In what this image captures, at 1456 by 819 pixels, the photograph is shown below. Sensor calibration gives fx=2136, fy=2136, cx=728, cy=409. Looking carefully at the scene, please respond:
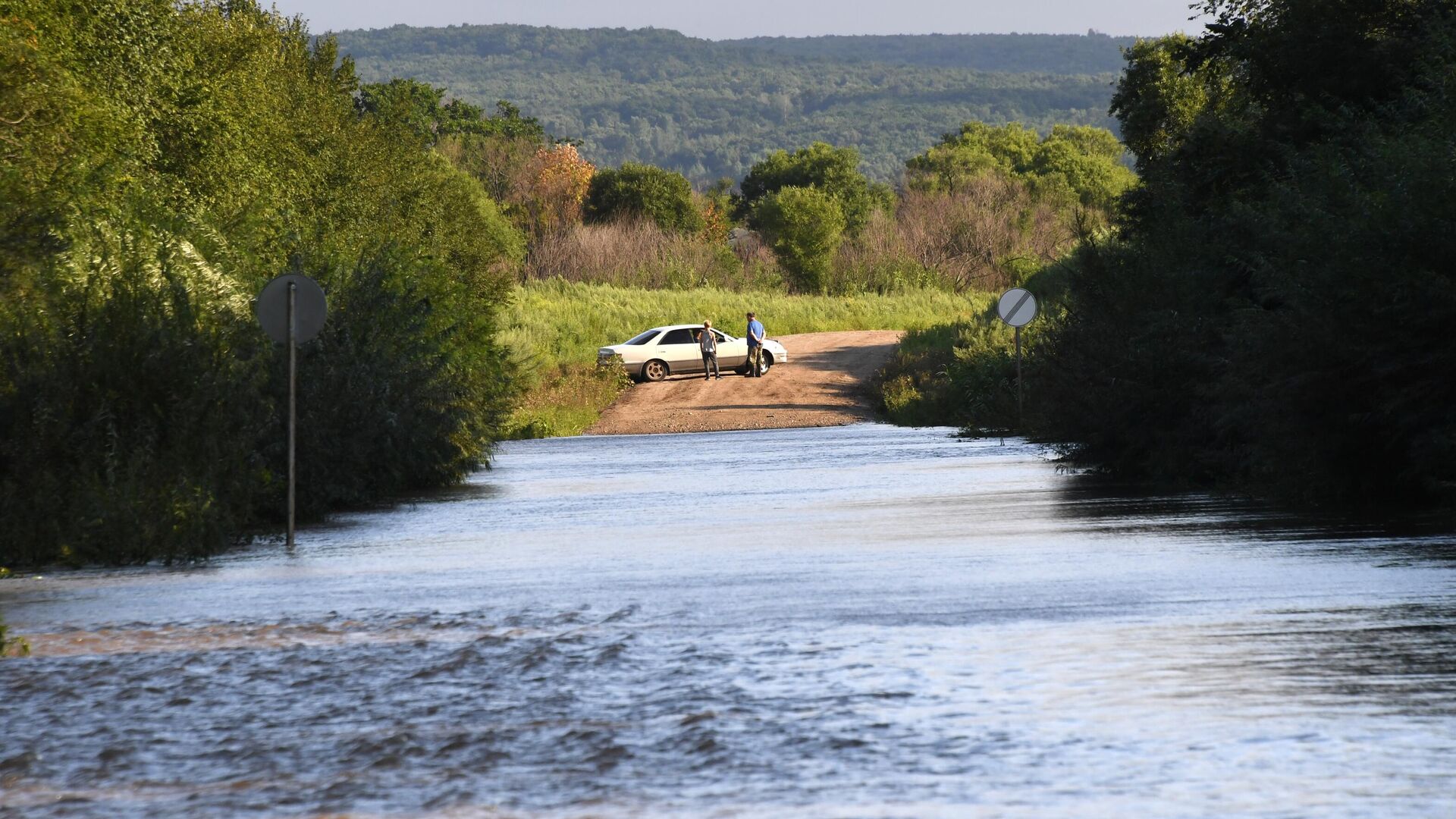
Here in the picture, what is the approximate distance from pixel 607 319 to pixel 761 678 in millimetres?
68241

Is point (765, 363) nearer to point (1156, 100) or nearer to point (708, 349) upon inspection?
point (708, 349)

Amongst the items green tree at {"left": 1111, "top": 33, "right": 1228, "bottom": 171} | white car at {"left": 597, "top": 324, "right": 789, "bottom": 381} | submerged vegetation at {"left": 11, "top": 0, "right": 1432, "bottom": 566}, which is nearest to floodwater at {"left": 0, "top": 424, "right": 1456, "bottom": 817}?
submerged vegetation at {"left": 11, "top": 0, "right": 1432, "bottom": 566}

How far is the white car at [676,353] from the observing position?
62094 mm

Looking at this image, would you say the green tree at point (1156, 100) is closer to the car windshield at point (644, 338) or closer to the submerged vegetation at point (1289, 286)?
the submerged vegetation at point (1289, 286)

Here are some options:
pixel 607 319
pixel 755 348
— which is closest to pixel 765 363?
pixel 755 348

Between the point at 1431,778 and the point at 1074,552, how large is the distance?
8.85 metres

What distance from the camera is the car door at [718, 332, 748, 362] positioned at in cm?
6353

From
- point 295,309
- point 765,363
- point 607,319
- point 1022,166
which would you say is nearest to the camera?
point 295,309

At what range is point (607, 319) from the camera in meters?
77.4

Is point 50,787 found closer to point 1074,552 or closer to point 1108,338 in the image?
point 1074,552

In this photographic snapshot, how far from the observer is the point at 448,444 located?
2883 cm

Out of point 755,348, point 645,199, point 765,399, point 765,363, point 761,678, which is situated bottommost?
point 761,678

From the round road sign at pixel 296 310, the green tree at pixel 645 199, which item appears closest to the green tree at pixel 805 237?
the green tree at pixel 645 199

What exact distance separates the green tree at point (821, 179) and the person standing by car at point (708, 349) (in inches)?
2830
